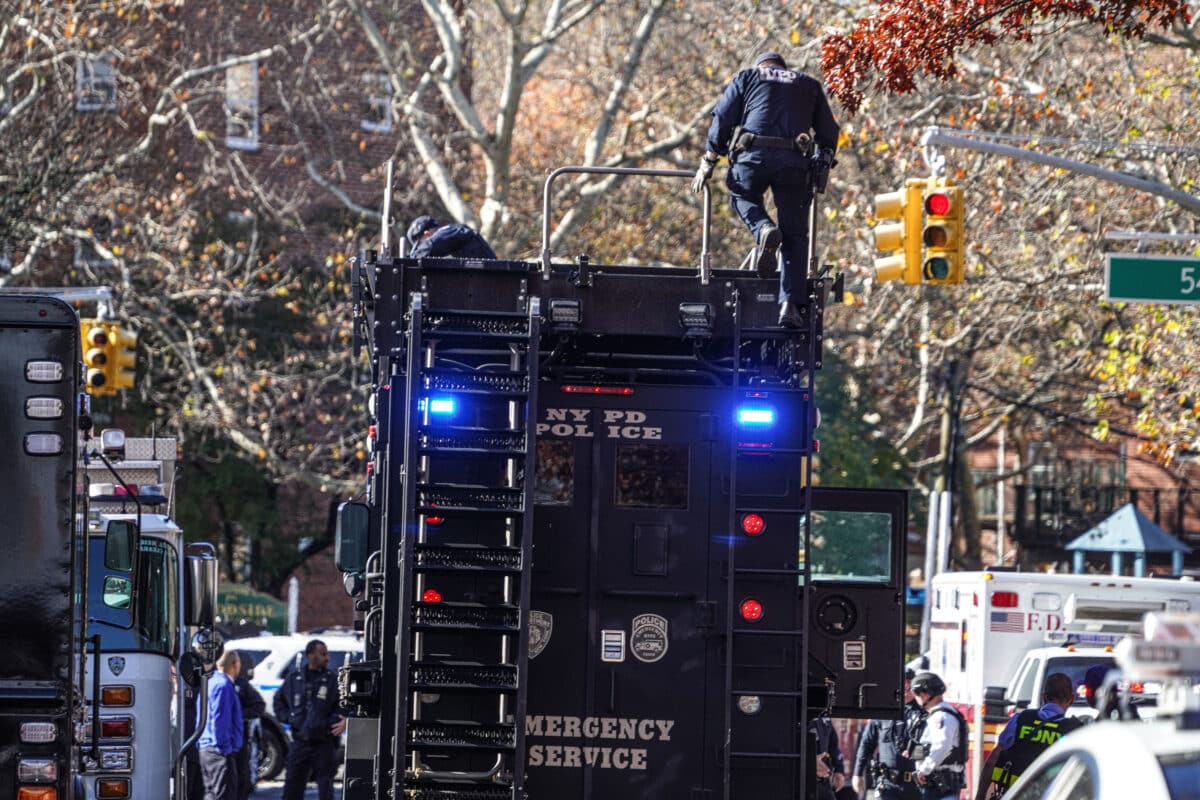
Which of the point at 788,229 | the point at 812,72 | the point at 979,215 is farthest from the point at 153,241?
the point at 788,229

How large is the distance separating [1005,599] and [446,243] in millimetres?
9821

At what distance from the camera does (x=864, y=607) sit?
10648mm

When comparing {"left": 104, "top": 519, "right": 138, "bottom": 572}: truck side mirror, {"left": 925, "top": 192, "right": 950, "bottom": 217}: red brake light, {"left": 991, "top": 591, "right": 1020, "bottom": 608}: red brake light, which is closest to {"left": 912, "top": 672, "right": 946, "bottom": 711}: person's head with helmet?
{"left": 925, "top": 192, "right": 950, "bottom": 217}: red brake light

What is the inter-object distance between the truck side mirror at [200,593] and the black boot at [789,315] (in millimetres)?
5516

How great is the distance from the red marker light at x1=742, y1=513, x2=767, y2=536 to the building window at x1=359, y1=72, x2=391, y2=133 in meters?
22.4

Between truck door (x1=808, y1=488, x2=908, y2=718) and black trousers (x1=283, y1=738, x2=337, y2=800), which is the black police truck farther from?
black trousers (x1=283, y1=738, x2=337, y2=800)

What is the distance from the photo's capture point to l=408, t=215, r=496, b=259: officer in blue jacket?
36.0ft

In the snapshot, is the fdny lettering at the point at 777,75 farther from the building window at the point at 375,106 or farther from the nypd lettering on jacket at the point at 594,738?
the building window at the point at 375,106

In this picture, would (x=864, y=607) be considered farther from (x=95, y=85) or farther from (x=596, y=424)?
(x=95, y=85)

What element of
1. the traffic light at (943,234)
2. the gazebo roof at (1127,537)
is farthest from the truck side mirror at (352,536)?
the gazebo roof at (1127,537)

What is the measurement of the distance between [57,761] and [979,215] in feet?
62.2

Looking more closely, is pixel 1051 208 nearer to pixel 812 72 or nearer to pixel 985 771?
pixel 812 72

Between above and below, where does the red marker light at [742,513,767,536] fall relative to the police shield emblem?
above

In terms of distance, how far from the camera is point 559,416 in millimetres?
9914
